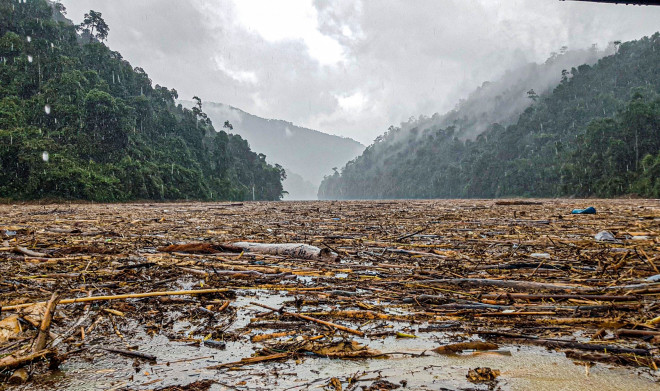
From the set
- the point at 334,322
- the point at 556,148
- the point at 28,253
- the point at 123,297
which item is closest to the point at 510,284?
the point at 334,322

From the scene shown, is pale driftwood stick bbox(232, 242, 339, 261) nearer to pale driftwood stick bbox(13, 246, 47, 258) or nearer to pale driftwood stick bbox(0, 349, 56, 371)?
pale driftwood stick bbox(13, 246, 47, 258)

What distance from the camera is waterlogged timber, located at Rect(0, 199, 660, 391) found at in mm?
2023

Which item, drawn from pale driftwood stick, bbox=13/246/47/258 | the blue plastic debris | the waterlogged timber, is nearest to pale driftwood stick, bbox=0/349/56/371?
the waterlogged timber

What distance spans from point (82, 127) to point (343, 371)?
42.5 metres

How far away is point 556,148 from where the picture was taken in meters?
54.7

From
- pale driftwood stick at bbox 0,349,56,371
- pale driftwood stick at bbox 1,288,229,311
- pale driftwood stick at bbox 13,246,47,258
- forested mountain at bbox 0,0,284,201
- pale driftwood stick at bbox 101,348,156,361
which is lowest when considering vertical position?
pale driftwood stick at bbox 101,348,156,361

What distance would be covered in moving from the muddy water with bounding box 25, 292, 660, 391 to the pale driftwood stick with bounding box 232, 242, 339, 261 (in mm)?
2965

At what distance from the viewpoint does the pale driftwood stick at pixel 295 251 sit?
5.38 m

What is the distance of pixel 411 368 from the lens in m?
2.12

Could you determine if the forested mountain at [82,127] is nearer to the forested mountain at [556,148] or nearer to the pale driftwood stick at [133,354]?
the pale driftwood stick at [133,354]

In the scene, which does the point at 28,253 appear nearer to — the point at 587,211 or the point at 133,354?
the point at 133,354

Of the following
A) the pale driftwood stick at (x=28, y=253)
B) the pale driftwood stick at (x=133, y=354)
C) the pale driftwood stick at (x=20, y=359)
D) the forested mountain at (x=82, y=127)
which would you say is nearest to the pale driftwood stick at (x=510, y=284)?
the pale driftwood stick at (x=133, y=354)

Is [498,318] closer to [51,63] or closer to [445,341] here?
[445,341]

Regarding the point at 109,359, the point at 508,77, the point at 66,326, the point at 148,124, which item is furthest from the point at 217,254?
the point at 508,77
